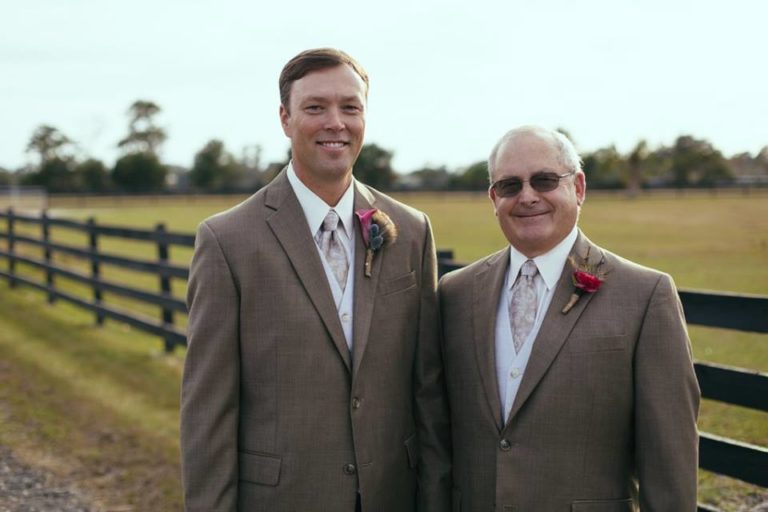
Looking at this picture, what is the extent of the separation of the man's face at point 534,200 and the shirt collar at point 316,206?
48cm

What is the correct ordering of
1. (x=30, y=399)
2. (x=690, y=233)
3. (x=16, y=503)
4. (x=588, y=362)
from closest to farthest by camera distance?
1. (x=588, y=362)
2. (x=16, y=503)
3. (x=30, y=399)
4. (x=690, y=233)

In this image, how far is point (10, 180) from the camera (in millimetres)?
76000

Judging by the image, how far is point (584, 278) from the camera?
2.29 m

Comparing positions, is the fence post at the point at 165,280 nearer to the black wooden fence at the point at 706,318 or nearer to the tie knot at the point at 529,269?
the black wooden fence at the point at 706,318

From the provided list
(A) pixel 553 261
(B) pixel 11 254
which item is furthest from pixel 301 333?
(B) pixel 11 254

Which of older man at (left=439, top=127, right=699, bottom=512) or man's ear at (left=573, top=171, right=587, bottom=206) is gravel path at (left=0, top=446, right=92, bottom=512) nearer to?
older man at (left=439, top=127, right=699, bottom=512)

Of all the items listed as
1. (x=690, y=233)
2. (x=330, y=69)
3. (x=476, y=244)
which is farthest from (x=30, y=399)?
(x=690, y=233)

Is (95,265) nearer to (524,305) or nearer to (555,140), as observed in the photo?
(524,305)

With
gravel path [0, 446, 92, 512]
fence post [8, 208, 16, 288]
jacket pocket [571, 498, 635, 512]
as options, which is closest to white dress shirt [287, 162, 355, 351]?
jacket pocket [571, 498, 635, 512]

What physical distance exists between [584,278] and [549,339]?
0.65 feet

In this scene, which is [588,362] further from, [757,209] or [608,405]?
[757,209]

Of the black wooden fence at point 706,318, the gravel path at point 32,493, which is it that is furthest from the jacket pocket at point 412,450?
the gravel path at point 32,493

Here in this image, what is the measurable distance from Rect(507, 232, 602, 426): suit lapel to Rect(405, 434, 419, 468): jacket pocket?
442 mm

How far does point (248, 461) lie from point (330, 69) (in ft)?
3.97
